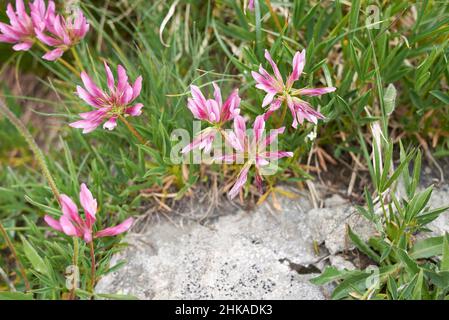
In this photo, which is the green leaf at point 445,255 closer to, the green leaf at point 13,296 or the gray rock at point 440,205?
the gray rock at point 440,205

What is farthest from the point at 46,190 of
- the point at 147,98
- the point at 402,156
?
the point at 402,156

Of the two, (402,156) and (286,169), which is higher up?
(402,156)

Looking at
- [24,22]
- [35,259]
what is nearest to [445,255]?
[35,259]

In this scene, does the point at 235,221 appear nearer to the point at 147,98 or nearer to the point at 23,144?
the point at 147,98

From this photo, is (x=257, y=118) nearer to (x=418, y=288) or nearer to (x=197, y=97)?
(x=197, y=97)

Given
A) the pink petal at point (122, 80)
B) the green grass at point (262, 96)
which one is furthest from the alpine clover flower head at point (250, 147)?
the pink petal at point (122, 80)

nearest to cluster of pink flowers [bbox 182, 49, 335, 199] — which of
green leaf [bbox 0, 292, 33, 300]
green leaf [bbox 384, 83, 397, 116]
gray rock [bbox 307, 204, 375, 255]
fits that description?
green leaf [bbox 384, 83, 397, 116]
